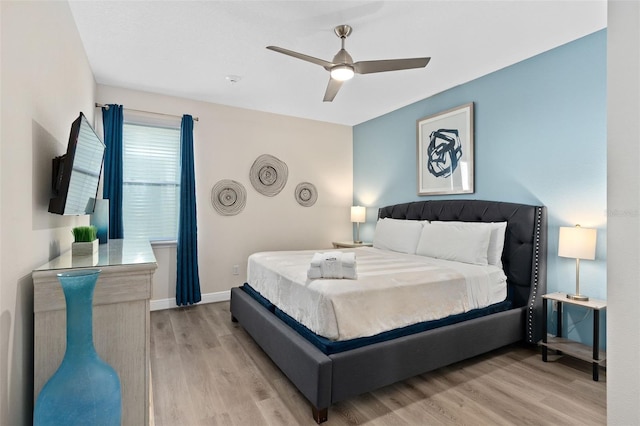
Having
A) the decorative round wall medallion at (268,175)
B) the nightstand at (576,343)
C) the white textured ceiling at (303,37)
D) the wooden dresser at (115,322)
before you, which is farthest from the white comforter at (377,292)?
the white textured ceiling at (303,37)

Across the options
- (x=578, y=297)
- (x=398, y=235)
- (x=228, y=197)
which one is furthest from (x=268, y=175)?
(x=578, y=297)

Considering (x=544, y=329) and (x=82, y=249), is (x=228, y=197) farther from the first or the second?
(x=544, y=329)

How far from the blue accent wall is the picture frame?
0.09 metres

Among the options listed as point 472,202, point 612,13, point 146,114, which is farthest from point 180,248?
point 612,13

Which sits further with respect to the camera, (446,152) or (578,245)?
(446,152)

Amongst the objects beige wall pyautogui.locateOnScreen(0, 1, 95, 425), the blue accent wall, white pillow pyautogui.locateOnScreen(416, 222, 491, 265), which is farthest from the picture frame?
beige wall pyautogui.locateOnScreen(0, 1, 95, 425)

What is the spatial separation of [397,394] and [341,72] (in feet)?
7.72

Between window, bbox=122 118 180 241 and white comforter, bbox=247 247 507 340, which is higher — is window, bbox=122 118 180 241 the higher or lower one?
the higher one

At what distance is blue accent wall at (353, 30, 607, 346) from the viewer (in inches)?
104

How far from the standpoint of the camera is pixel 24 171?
56.8 inches

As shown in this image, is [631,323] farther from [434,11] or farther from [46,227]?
[46,227]

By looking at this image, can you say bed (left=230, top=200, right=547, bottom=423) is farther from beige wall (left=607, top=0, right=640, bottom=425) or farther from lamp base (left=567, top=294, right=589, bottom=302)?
beige wall (left=607, top=0, right=640, bottom=425)

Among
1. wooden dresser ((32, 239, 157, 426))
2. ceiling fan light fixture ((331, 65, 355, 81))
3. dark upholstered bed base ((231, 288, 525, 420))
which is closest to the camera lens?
wooden dresser ((32, 239, 157, 426))

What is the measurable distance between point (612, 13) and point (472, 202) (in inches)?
109
